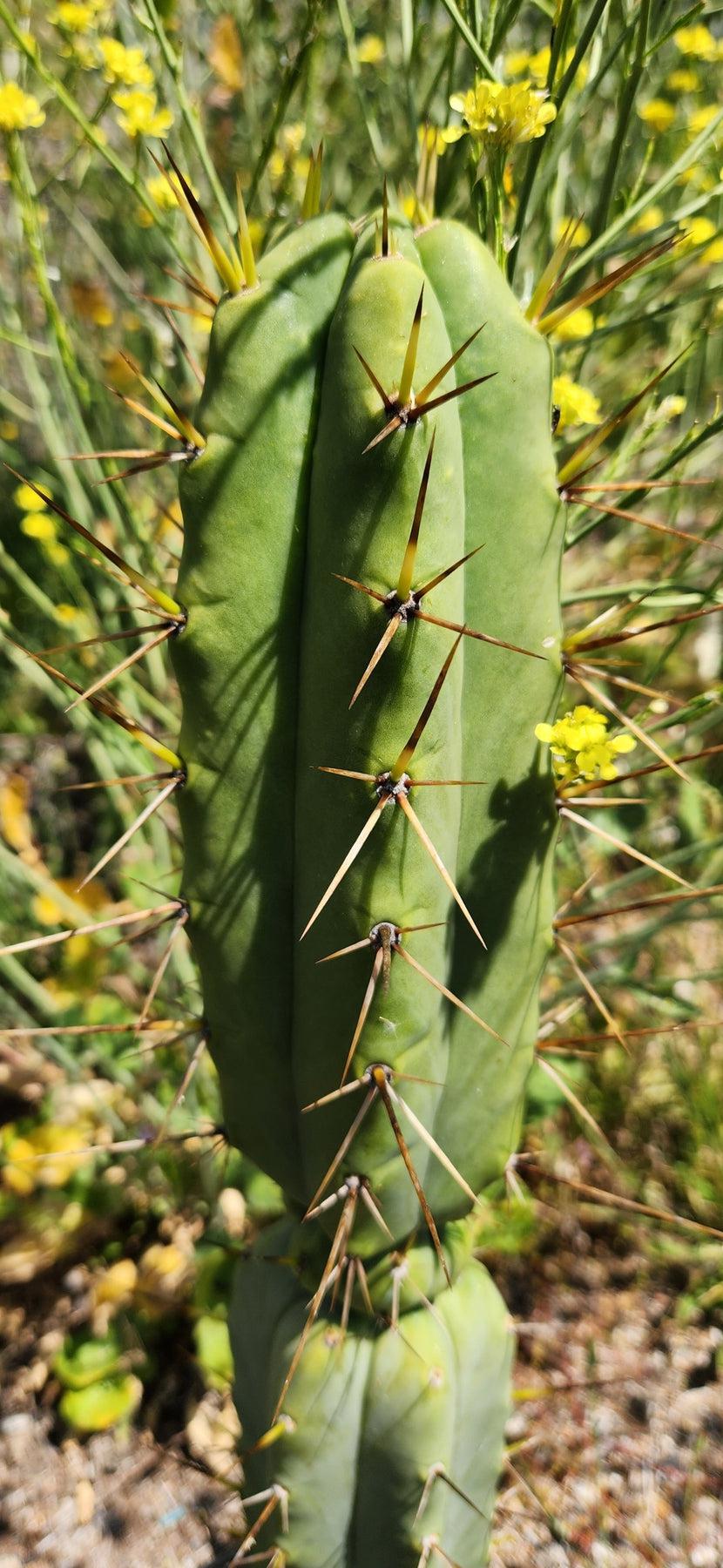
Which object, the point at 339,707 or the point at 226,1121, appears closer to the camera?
the point at 339,707

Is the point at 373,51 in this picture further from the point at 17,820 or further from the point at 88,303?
the point at 17,820

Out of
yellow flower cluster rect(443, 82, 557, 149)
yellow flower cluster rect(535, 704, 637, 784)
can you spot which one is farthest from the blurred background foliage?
yellow flower cluster rect(535, 704, 637, 784)

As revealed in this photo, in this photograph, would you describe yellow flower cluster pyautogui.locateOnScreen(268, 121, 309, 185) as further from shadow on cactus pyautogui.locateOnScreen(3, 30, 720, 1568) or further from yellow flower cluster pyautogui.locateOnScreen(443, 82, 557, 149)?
shadow on cactus pyautogui.locateOnScreen(3, 30, 720, 1568)

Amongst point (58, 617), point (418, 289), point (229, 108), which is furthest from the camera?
point (229, 108)

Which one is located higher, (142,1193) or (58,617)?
(58,617)

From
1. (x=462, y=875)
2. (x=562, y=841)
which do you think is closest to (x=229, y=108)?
(x=562, y=841)

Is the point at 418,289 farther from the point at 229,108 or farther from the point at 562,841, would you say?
the point at 229,108

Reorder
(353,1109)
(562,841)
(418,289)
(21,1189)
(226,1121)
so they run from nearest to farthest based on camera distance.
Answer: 1. (418,289)
2. (353,1109)
3. (226,1121)
4. (562,841)
5. (21,1189)

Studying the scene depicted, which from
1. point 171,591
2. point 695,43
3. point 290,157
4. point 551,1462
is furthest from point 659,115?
point 551,1462
